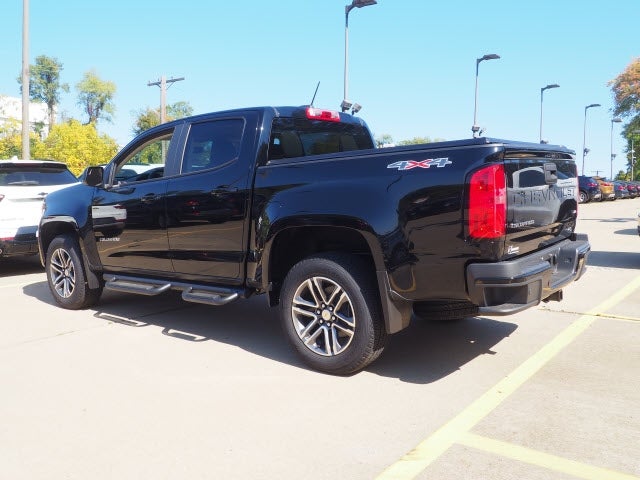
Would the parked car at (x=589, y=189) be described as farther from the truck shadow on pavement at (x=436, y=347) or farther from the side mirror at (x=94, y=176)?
the side mirror at (x=94, y=176)

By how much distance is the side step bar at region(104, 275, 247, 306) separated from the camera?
4.79 meters

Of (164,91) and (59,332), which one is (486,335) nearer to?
→ (59,332)

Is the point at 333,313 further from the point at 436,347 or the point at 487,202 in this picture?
the point at 487,202

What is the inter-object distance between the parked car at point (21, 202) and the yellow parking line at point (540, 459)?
7.16 metres

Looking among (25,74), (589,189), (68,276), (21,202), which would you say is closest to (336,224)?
(68,276)

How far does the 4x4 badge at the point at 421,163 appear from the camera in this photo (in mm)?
3615

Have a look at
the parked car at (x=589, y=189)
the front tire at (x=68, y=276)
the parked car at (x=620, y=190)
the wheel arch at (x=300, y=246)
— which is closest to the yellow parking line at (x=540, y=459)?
the wheel arch at (x=300, y=246)

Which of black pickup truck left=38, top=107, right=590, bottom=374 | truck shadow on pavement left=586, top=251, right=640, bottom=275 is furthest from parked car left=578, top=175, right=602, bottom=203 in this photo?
black pickup truck left=38, top=107, right=590, bottom=374

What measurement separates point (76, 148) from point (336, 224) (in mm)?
37657

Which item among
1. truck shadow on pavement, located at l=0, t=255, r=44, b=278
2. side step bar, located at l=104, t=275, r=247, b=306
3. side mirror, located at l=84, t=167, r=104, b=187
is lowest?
truck shadow on pavement, located at l=0, t=255, r=44, b=278

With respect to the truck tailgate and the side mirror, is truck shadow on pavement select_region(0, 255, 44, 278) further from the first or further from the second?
the truck tailgate

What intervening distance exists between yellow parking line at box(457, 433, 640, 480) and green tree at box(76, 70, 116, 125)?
7624 centimetres

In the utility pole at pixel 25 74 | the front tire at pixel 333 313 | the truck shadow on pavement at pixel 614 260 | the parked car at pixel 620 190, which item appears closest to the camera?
the front tire at pixel 333 313

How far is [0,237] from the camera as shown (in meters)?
8.13
